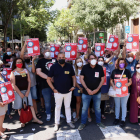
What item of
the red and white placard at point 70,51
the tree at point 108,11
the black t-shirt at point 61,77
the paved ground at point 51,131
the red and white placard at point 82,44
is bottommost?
the paved ground at point 51,131

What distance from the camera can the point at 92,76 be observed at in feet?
14.1

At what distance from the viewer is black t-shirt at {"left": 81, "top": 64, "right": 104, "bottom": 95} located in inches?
169

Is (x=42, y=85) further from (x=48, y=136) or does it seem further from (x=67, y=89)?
(x=48, y=136)

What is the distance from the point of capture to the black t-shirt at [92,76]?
4.29 metres

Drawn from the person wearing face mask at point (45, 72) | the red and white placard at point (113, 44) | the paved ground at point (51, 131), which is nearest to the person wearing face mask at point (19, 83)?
the paved ground at point (51, 131)

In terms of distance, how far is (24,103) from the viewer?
4.51 meters

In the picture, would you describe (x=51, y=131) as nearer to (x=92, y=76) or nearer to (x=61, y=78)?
(x=61, y=78)

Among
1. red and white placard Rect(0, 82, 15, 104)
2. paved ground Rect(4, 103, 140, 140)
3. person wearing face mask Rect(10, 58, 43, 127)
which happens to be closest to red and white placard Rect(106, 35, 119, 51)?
paved ground Rect(4, 103, 140, 140)

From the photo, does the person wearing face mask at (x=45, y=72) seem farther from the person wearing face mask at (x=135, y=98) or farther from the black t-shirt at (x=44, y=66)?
the person wearing face mask at (x=135, y=98)

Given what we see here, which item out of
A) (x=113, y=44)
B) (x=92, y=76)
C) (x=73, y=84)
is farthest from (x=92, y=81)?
(x=113, y=44)

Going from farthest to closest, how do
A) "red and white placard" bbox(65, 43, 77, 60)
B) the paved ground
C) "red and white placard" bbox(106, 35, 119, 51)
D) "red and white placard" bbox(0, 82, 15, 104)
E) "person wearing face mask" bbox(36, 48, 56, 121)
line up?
"red and white placard" bbox(106, 35, 119, 51)
"red and white placard" bbox(65, 43, 77, 60)
"person wearing face mask" bbox(36, 48, 56, 121)
the paved ground
"red and white placard" bbox(0, 82, 15, 104)

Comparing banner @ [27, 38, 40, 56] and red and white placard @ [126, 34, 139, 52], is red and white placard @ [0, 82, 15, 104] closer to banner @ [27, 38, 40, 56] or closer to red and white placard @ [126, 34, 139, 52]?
banner @ [27, 38, 40, 56]

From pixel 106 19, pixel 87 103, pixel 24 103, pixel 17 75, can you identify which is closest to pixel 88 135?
pixel 87 103

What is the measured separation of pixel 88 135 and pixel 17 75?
2307 millimetres
